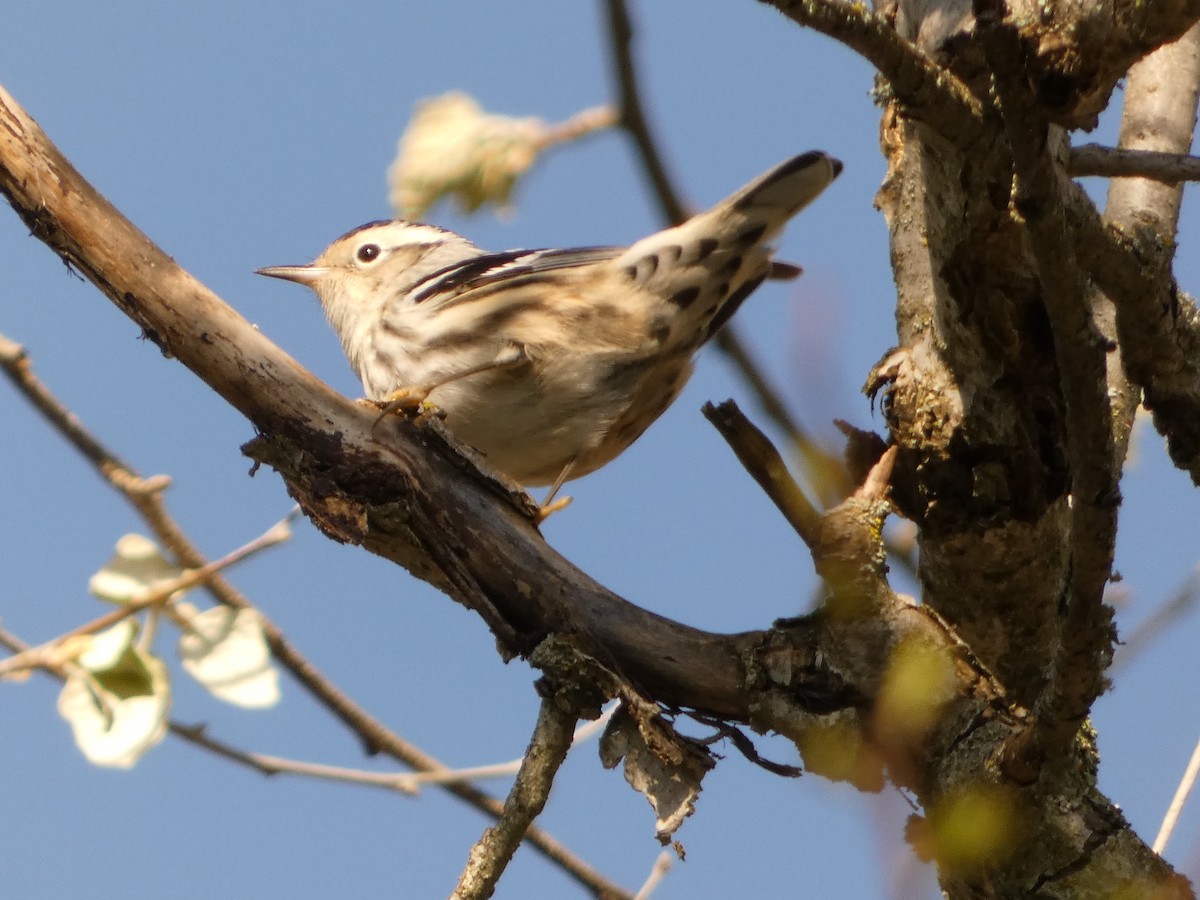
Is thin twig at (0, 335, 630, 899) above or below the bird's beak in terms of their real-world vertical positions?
below

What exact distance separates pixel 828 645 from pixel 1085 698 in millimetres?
857

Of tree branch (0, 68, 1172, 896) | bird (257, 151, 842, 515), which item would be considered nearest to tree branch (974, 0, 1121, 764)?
tree branch (0, 68, 1172, 896)

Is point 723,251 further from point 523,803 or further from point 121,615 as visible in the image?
point 121,615

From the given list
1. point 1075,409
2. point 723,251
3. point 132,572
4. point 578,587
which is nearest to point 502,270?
point 723,251

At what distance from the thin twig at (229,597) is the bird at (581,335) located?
37.9 inches

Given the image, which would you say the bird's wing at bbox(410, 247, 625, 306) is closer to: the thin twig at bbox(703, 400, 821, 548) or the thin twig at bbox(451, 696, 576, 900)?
the thin twig at bbox(703, 400, 821, 548)

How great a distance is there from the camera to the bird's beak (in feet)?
22.5

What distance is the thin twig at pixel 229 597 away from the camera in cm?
217

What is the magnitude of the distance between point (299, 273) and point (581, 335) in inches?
95.2

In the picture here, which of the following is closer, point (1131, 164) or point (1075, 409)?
point (1075, 409)

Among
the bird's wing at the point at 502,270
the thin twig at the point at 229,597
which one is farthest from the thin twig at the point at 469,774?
the bird's wing at the point at 502,270

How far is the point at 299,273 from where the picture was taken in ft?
22.7

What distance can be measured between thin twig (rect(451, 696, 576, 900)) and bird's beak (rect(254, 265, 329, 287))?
13.1 feet

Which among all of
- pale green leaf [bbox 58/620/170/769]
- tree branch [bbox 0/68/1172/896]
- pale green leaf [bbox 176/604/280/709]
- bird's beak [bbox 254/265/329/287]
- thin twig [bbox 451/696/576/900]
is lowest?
pale green leaf [bbox 58/620/170/769]
